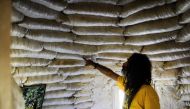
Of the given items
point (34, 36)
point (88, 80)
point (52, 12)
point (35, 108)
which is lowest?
point (35, 108)

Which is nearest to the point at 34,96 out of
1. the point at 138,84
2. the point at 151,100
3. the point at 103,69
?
the point at 103,69

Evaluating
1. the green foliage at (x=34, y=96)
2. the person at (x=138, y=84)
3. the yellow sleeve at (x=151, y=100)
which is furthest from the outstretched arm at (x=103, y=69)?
the yellow sleeve at (x=151, y=100)

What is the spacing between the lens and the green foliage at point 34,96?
304cm

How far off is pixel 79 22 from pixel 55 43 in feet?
0.94

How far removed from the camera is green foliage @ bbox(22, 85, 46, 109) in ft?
9.99

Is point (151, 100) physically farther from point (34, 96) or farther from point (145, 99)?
point (34, 96)

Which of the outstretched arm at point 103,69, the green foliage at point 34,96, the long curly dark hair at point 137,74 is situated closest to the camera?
the long curly dark hair at point 137,74

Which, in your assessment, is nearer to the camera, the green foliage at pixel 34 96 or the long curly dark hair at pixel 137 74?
the long curly dark hair at pixel 137 74

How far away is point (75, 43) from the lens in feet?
10.5

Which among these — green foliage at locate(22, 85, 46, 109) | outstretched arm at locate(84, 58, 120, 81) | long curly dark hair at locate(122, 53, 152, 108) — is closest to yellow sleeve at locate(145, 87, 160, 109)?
long curly dark hair at locate(122, 53, 152, 108)

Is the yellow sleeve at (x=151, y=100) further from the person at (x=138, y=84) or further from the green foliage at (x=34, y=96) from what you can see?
the green foliage at (x=34, y=96)

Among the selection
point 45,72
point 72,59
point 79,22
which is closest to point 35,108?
point 45,72

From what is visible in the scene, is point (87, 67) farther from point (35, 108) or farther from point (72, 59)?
point (35, 108)

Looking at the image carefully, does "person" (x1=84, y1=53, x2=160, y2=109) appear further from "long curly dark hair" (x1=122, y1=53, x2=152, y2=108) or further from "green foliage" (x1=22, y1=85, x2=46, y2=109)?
"green foliage" (x1=22, y1=85, x2=46, y2=109)
